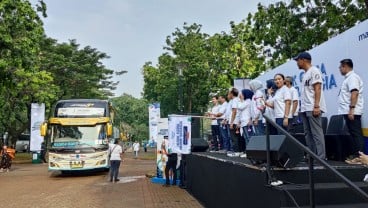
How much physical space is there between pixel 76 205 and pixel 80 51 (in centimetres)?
3220

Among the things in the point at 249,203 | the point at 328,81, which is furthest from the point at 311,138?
the point at 328,81

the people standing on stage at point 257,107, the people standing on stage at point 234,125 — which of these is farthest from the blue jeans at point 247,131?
the people standing on stage at point 234,125

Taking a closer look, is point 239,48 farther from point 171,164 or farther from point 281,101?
point 281,101

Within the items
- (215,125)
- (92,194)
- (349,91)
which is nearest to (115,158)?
(92,194)

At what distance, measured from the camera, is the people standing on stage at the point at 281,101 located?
7.96 meters

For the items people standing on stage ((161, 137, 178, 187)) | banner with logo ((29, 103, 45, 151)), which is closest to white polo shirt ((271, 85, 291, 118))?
people standing on stage ((161, 137, 178, 187))

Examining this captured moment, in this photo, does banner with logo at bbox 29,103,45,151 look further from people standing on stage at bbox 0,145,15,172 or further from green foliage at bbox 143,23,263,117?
green foliage at bbox 143,23,263,117

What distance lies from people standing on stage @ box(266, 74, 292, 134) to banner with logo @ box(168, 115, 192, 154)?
19.2 feet

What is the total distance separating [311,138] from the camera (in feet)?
22.6

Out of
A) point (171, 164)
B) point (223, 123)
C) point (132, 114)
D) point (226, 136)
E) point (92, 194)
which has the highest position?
point (132, 114)

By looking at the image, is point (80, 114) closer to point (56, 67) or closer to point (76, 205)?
point (76, 205)

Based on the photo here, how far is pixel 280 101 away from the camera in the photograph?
8242 mm

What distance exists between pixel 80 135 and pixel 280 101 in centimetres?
1417

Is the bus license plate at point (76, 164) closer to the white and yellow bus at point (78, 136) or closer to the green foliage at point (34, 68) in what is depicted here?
the white and yellow bus at point (78, 136)
